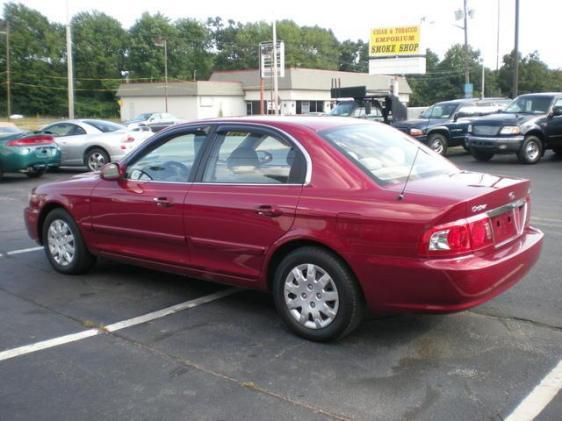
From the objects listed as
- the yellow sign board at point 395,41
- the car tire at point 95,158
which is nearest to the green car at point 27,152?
the car tire at point 95,158

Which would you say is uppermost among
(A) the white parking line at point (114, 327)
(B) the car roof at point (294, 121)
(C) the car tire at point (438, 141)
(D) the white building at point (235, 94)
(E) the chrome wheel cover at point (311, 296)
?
(D) the white building at point (235, 94)

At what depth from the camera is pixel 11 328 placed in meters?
4.85

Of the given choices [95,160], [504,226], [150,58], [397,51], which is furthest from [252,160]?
[150,58]

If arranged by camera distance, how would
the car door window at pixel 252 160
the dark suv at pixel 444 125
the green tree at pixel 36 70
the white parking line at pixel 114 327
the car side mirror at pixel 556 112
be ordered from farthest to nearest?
the green tree at pixel 36 70 < the dark suv at pixel 444 125 < the car side mirror at pixel 556 112 < the car door window at pixel 252 160 < the white parking line at pixel 114 327

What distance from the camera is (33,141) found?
14.8 meters

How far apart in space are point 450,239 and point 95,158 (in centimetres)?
1332

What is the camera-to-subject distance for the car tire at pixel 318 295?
423cm

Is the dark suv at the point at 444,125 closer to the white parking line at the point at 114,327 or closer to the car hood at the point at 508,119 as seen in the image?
the car hood at the point at 508,119

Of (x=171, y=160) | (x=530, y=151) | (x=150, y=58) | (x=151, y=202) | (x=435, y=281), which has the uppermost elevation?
(x=150, y=58)

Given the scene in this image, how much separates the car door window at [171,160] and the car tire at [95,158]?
1053 centimetres

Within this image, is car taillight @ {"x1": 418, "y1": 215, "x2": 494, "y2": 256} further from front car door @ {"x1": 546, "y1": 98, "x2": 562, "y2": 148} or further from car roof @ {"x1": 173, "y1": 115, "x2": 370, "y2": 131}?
front car door @ {"x1": 546, "y1": 98, "x2": 562, "y2": 148}

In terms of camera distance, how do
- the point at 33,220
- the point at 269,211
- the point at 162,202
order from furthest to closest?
1. the point at 33,220
2. the point at 162,202
3. the point at 269,211

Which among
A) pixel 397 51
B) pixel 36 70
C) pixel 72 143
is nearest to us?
pixel 72 143

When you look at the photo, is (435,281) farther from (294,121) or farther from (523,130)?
(523,130)
